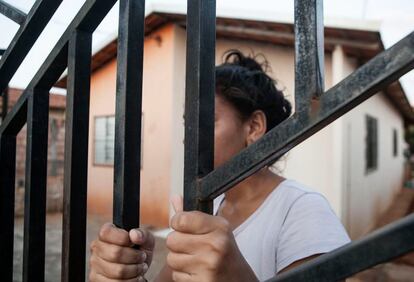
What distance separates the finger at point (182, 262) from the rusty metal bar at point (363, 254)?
0.17 metres

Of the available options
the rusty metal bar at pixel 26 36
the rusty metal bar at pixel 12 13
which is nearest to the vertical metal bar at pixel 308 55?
the rusty metal bar at pixel 26 36

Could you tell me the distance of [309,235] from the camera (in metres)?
1.00

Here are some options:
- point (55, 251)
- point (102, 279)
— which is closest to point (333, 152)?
point (55, 251)

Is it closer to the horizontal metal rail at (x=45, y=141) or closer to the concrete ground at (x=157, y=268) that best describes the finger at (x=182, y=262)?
the horizontal metal rail at (x=45, y=141)

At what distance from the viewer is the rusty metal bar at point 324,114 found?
44cm

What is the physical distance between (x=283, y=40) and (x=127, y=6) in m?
5.22

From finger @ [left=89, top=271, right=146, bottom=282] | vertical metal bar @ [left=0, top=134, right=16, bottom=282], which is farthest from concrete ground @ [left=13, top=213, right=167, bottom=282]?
finger @ [left=89, top=271, right=146, bottom=282]

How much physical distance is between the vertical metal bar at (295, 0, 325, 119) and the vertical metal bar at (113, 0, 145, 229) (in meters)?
0.37

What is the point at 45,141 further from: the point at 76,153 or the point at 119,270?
the point at 119,270

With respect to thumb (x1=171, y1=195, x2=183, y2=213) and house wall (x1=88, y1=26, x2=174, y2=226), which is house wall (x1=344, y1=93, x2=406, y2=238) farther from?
thumb (x1=171, y1=195, x2=183, y2=213)

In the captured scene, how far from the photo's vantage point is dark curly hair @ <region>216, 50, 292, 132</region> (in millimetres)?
1428

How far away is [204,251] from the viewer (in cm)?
59

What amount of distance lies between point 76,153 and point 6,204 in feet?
1.43

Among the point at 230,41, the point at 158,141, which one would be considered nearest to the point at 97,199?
the point at 158,141
